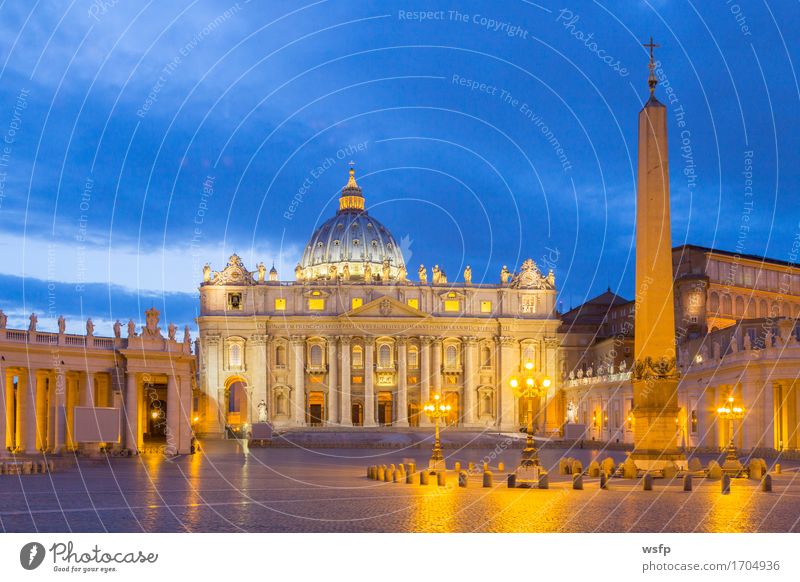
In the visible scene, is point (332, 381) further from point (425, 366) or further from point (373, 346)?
point (425, 366)

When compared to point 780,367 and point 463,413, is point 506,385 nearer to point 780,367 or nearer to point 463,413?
point 463,413

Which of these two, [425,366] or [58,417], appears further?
[425,366]

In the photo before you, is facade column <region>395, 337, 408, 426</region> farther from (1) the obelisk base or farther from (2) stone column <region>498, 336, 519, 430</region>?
(1) the obelisk base

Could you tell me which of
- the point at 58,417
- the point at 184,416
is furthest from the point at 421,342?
the point at 58,417

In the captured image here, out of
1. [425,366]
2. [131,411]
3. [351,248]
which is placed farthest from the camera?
[351,248]

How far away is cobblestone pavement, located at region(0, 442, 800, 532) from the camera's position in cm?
1948

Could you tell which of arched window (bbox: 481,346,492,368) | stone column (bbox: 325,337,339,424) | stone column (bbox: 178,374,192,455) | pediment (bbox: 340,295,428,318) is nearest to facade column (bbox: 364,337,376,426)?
pediment (bbox: 340,295,428,318)

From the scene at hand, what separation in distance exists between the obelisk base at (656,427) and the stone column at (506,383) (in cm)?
7485

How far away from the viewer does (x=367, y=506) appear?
78.3 ft

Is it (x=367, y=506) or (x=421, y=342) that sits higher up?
(x=421, y=342)

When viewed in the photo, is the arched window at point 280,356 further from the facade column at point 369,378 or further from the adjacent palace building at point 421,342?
the facade column at point 369,378

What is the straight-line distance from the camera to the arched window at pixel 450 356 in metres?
109

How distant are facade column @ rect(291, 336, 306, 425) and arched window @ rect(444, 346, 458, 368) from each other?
13.9 metres

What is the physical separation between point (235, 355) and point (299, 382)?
659 centimetres
